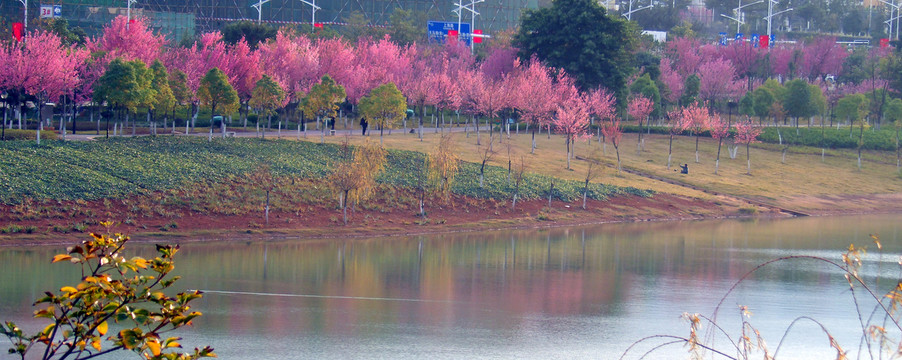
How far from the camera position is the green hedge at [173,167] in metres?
50.5

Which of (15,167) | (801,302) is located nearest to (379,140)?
(15,167)

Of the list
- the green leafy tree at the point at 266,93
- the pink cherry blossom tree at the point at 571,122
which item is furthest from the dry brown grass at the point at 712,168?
the green leafy tree at the point at 266,93

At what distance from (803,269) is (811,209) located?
→ 28.9 meters

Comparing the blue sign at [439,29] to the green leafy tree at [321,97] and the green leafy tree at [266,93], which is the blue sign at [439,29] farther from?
the green leafy tree at [266,93]

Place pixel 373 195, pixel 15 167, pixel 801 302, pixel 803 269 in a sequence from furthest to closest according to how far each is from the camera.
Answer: pixel 373 195, pixel 15 167, pixel 803 269, pixel 801 302

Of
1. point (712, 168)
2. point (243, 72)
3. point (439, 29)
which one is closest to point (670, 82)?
point (439, 29)

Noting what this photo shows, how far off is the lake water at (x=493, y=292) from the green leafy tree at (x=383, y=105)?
67.2 feet

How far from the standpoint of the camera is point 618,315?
1291 inches

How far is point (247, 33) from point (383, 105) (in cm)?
3354

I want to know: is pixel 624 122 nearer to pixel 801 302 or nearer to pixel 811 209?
pixel 811 209

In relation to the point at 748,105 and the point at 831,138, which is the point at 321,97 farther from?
the point at 831,138

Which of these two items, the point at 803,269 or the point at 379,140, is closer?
the point at 803,269

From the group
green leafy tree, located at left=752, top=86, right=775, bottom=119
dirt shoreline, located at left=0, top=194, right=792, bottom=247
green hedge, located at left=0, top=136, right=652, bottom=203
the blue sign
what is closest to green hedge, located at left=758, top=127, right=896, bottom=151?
green leafy tree, located at left=752, top=86, right=775, bottom=119

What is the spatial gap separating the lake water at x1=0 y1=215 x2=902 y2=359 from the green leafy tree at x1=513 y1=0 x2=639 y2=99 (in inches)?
1807
